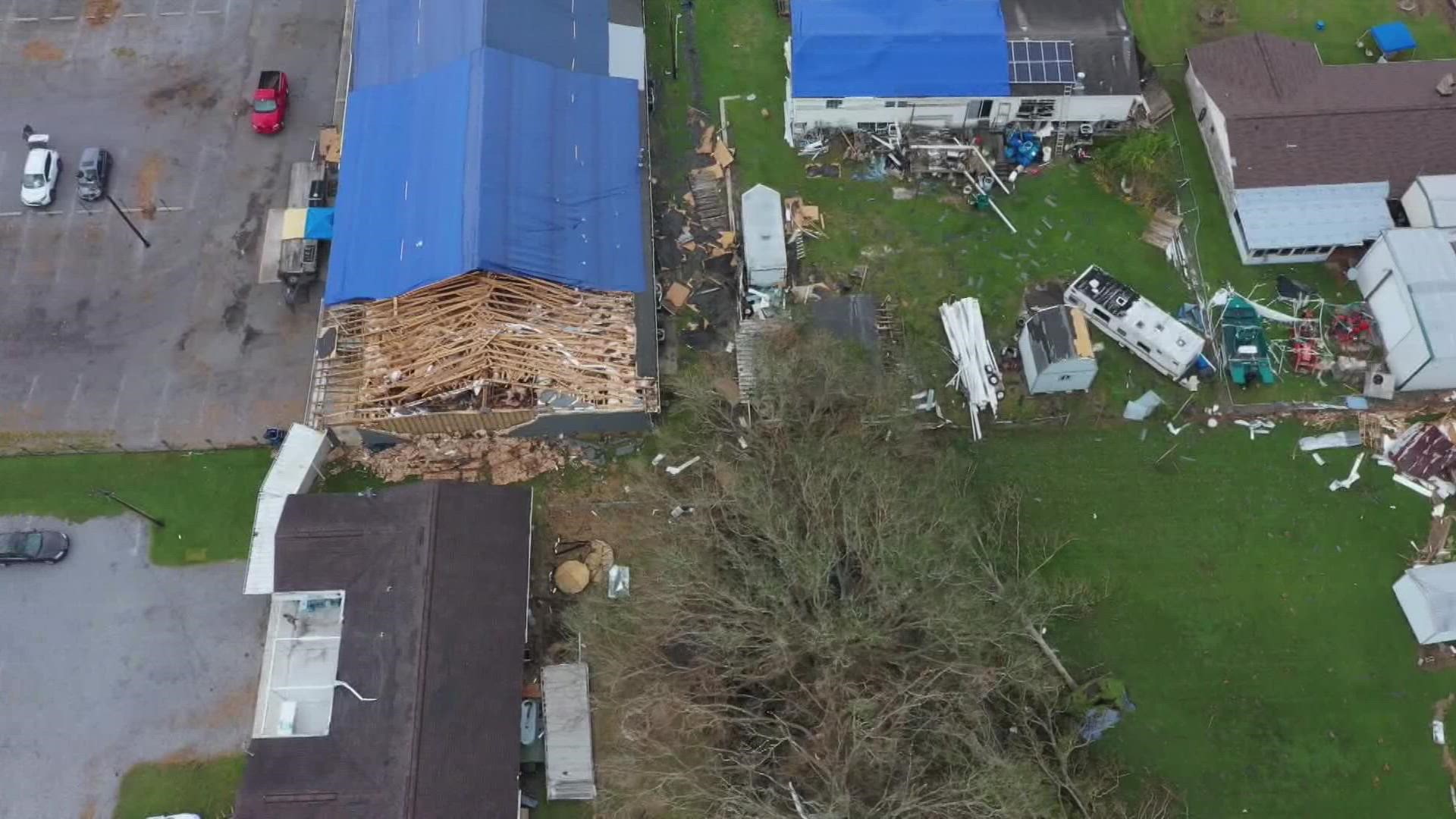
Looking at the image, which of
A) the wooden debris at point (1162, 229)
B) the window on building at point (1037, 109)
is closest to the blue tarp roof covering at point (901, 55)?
the window on building at point (1037, 109)

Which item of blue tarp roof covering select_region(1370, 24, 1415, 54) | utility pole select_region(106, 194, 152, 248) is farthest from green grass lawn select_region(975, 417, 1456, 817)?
utility pole select_region(106, 194, 152, 248)

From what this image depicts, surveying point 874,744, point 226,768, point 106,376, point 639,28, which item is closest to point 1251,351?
point 874,744

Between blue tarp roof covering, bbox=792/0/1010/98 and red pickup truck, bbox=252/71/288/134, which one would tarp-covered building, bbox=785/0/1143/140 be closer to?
blue tarp roof covering, bbox=792/0/1010/98

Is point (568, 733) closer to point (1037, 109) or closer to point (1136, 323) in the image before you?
point (1136, 323)

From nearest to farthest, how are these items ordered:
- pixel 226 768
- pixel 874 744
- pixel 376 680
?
pixel 874 744 < pixel 376 680 < pixel 226 768

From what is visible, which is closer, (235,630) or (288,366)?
(235,630)

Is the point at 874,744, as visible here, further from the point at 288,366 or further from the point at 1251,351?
the point at 288,366

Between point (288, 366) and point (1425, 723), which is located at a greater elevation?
point (288, 366)
